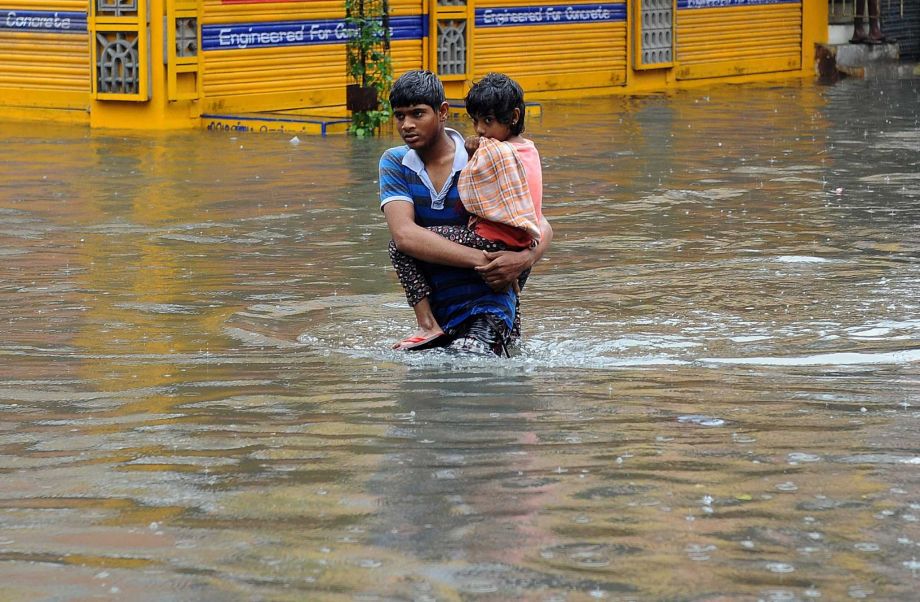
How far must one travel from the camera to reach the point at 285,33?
19078 mm

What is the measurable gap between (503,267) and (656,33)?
19.0 meters

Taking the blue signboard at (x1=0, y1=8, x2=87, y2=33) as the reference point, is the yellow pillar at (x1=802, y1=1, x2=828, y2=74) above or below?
above

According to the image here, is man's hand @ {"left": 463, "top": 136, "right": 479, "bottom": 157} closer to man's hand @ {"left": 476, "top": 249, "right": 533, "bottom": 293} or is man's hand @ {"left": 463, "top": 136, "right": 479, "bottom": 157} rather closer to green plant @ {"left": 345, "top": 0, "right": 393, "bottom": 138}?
man's hand @ {"left": 476, "top": 249, "right": 533, "bottom": 293}

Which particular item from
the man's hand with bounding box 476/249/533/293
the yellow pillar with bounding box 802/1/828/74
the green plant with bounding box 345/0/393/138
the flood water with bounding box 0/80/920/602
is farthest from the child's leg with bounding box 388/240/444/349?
the yellow pillar with bounding box 802/1/828/74

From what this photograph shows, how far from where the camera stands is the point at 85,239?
33.5 feet

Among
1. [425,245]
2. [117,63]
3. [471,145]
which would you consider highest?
[117,63]

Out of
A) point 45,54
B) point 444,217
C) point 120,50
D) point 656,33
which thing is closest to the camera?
point 444,217

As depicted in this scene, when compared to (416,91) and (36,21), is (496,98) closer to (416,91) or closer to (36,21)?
(416,91)

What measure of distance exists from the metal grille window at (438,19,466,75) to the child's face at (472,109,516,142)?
597 inches

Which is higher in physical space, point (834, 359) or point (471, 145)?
point (471, 145)

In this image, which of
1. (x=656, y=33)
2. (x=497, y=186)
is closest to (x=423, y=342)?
(x=497, y=186)

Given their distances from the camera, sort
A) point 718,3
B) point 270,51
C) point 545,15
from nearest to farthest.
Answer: point 270,51, point 545,15, point 718,3

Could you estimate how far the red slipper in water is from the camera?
628cm

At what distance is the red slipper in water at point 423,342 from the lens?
20.6 feet
